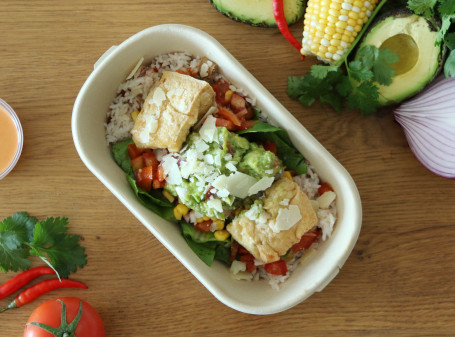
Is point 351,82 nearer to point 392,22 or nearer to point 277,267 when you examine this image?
point 392,22

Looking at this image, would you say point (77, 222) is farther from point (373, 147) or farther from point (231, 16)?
point (373, 147)

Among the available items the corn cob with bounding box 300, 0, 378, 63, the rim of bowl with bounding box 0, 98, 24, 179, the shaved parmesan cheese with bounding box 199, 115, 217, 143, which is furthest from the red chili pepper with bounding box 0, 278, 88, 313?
the corn cob with bounding box 300, 0, 378, 63

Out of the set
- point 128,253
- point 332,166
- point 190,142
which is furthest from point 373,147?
point 128,253

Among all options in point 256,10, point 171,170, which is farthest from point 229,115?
point 256,10

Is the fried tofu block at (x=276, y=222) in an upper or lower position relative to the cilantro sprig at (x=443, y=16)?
lower

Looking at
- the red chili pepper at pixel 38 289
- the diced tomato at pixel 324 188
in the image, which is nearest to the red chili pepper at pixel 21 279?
the red chili pepper at pixel 38 289

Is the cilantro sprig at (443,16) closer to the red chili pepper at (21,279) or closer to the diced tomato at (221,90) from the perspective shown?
the diced tomato at (221,90)
